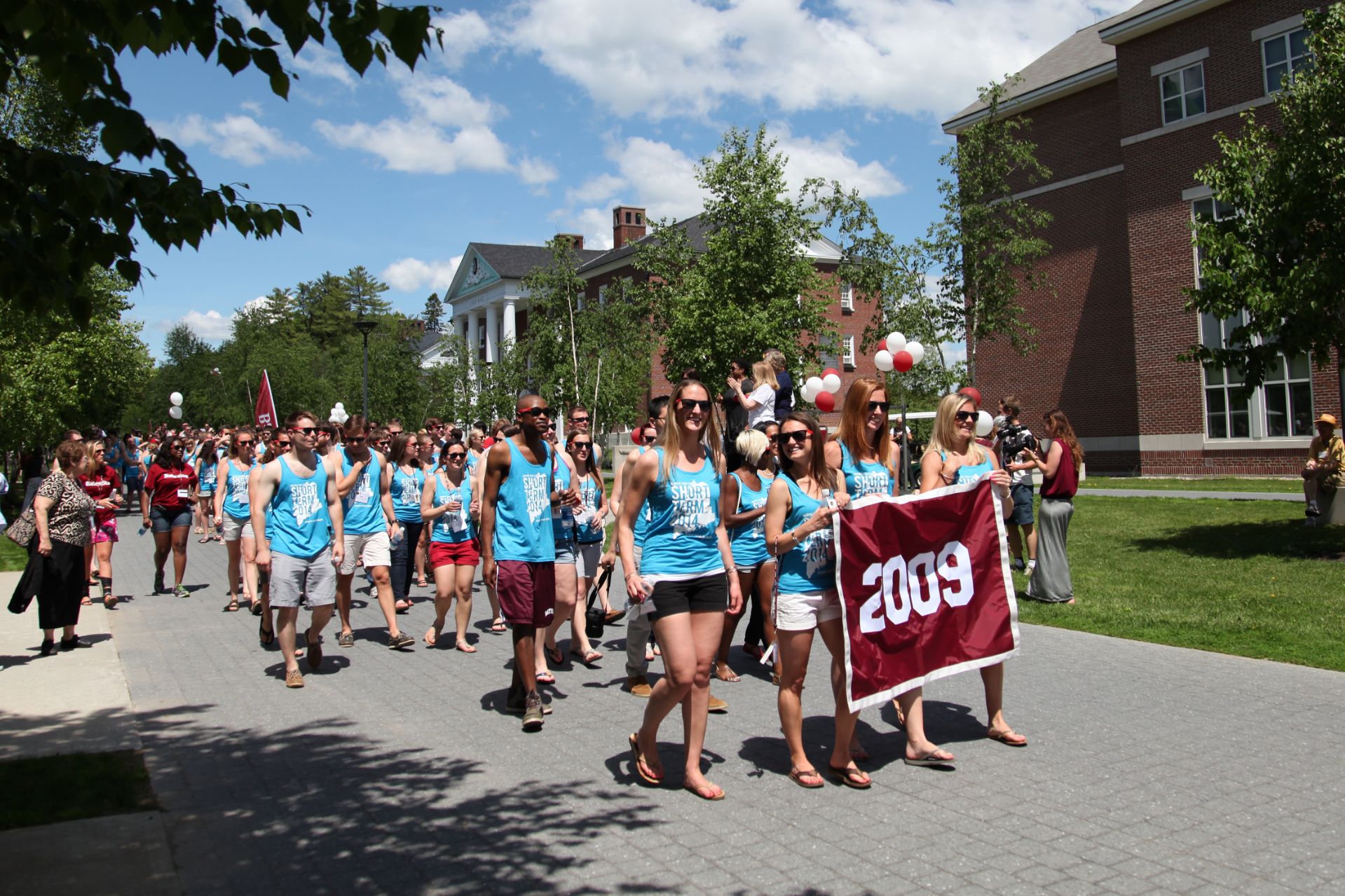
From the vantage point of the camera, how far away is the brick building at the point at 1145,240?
29.8 metres

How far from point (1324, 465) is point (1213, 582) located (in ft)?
16.8

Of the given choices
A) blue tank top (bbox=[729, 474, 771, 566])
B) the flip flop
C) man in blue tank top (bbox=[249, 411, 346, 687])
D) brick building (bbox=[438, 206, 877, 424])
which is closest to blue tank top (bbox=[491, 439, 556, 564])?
blue tank top (bbox=[729, 474, 771, 566])

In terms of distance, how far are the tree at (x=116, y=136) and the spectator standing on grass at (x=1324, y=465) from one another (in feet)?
52.3

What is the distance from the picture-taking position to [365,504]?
1077 cm

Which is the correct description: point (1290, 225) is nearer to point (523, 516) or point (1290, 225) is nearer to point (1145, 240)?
point (523, 516)

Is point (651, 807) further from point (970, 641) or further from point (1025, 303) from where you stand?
point (1025, 303)

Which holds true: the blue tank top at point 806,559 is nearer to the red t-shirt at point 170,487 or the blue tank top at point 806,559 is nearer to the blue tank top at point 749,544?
the blue tank top at point 749,544

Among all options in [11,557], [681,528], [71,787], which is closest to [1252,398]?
[681,528]

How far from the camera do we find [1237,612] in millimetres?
10656

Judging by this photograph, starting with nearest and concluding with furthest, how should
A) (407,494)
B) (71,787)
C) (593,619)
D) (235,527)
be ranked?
1. (71,787)
2. (593,619)
3. (407,494)
4. (235,527)

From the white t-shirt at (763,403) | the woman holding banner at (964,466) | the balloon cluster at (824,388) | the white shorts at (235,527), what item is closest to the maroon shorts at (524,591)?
the woman holding banner at (964,466)

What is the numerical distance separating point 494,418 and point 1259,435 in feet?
96.4

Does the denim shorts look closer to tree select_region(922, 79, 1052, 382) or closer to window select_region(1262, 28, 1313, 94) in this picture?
tree select_region(922, 79, 1052, 382)

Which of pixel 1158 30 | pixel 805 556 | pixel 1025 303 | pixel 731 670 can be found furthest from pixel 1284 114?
pixel 1025 303
